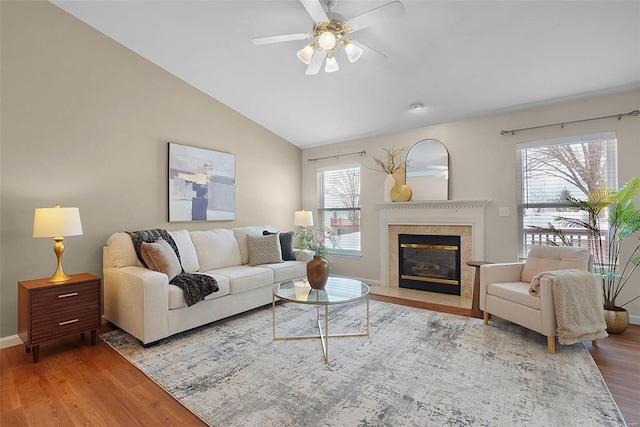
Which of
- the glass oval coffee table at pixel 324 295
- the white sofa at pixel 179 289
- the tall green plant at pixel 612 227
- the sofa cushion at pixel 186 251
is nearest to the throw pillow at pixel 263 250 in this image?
the white sofa at pixel 179 289

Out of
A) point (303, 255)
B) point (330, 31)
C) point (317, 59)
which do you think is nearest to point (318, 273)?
point (303, 255)

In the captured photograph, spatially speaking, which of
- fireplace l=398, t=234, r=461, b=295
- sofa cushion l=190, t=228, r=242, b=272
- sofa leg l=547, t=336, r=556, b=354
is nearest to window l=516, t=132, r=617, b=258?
fireplace l=398, t=234, r=461, b=295

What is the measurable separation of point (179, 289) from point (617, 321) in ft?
13.7

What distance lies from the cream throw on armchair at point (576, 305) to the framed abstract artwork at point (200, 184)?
3879 millimetres

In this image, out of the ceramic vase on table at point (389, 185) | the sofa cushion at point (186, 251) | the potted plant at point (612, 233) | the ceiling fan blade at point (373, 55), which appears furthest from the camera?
the ceramic vase on table at point (389, 185)

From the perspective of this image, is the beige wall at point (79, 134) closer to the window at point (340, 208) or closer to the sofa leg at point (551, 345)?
the window at point (340, 208)

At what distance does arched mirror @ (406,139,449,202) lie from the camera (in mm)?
4355

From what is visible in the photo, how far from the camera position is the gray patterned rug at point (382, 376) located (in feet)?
5.80

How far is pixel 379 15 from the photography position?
85.4 inches

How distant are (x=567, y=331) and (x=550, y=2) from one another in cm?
260

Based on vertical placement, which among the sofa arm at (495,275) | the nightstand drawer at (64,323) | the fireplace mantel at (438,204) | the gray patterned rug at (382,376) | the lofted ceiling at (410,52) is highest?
the lofted ceiling at (410,52)

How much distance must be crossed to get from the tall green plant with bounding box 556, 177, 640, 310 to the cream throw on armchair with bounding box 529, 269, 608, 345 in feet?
2.38

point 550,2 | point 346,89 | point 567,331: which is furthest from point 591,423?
point 346,89

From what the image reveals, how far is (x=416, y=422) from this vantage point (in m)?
1.70
